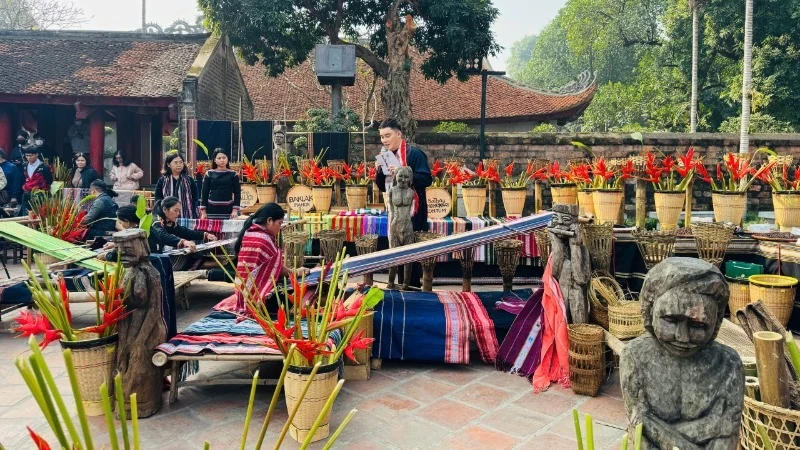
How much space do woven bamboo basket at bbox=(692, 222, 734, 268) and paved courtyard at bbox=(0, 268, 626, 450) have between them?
199cm

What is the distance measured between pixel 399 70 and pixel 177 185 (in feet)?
21.0

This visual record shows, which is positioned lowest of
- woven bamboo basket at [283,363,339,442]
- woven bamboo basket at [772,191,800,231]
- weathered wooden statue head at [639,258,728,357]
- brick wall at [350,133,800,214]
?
woven bamboo basket at [283,363,339,442]

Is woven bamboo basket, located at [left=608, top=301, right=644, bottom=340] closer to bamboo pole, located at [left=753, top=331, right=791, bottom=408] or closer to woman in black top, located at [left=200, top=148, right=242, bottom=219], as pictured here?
bamboo pole, located at [left=753, top=331, right=791, bottom=408]

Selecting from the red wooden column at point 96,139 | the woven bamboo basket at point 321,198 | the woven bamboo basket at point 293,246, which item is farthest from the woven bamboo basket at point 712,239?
the red wooden column at point 96,139

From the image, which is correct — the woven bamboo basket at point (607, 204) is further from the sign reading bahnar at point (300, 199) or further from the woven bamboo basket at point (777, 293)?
the sign reading bahnar at point (300, 199)

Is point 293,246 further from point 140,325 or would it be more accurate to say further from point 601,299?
point 601,299

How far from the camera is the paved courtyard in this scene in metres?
3.50

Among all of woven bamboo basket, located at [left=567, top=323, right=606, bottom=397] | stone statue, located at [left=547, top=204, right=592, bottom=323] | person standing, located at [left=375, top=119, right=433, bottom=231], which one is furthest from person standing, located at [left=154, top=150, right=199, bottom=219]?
woven bamboo basket, located at [left=567, top=323, right=606, bottom=397]

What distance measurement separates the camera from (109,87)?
44.8 ft

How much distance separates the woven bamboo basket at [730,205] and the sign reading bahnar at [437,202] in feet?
10.2

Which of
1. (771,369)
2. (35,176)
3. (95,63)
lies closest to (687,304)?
(771,369)

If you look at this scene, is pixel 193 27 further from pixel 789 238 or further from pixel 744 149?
pixel 789 238

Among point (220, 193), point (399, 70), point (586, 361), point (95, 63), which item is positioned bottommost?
point (586, 361)

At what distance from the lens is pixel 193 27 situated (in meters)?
20.9
